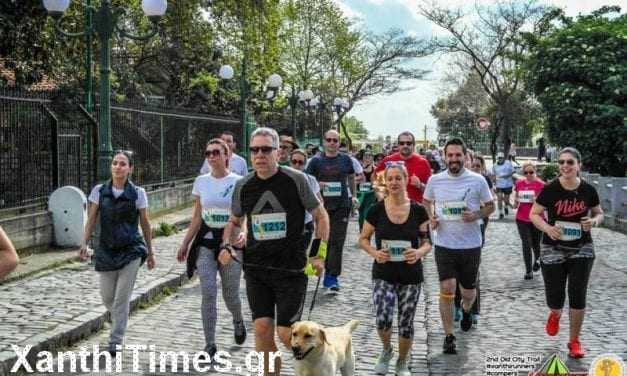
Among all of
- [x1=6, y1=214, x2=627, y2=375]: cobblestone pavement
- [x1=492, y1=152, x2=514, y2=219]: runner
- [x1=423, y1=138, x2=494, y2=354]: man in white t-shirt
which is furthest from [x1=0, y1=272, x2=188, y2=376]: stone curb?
[x1=492, y1=152, x2=514, y2=219]: runner

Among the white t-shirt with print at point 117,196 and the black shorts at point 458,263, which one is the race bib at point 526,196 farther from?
the white t-shirt with print at point 117,196

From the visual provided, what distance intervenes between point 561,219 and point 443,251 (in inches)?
40.3

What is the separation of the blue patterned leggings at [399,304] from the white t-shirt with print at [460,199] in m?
1.04

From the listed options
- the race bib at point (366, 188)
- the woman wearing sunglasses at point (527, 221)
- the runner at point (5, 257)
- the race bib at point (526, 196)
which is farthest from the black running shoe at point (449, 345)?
the race bib at point (366, 188)

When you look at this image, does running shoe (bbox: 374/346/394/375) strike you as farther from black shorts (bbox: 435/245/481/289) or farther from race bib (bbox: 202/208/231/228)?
race bib (bbox: 202/208/231/228)

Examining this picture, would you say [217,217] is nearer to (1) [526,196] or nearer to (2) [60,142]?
(1) [526,196]

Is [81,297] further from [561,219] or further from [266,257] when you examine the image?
[561,219]

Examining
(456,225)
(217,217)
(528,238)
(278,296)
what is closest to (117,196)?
(217,217)

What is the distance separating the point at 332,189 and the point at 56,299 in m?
3.51

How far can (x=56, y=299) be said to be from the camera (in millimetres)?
9242

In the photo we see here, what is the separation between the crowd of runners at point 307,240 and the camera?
5.93 meters

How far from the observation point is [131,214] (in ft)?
24.6

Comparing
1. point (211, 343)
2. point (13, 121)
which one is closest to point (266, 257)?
point (211, 343)

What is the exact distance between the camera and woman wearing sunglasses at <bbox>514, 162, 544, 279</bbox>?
11.9m
